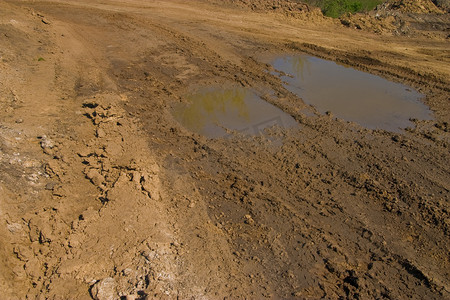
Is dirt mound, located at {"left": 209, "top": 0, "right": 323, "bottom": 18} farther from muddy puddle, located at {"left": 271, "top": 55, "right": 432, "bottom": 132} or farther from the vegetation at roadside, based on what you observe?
muddy puddle, located at {"left": 271, "top": 55, "right": 432, "bottom": 132}

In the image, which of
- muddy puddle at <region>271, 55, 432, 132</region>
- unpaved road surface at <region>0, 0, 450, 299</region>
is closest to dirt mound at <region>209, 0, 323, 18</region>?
muddy puddle at <region>271, 55, 432, 132</region>

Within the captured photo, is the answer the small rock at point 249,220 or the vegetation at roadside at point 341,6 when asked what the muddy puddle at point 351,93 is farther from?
the vegetation at roadside at point 341,6

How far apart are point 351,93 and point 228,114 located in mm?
4461

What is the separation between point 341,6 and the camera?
61.3 feet

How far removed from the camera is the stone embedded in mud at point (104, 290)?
4770mm

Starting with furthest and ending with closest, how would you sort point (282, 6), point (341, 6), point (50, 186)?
point (282, 6) → point (341, 6) → point (50, 186)

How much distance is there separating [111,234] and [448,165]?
7547 millimetres

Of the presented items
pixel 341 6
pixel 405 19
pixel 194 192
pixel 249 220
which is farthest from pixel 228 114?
pixel 405 19

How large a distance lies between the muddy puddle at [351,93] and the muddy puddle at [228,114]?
1.47 meters

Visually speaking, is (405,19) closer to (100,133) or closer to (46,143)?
Answer: (100,133)

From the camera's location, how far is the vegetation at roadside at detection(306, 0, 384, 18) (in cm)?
1830

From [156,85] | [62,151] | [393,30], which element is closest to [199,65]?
[156,85]

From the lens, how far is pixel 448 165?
7887 millimetres

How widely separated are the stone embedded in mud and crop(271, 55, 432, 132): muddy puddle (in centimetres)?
765
